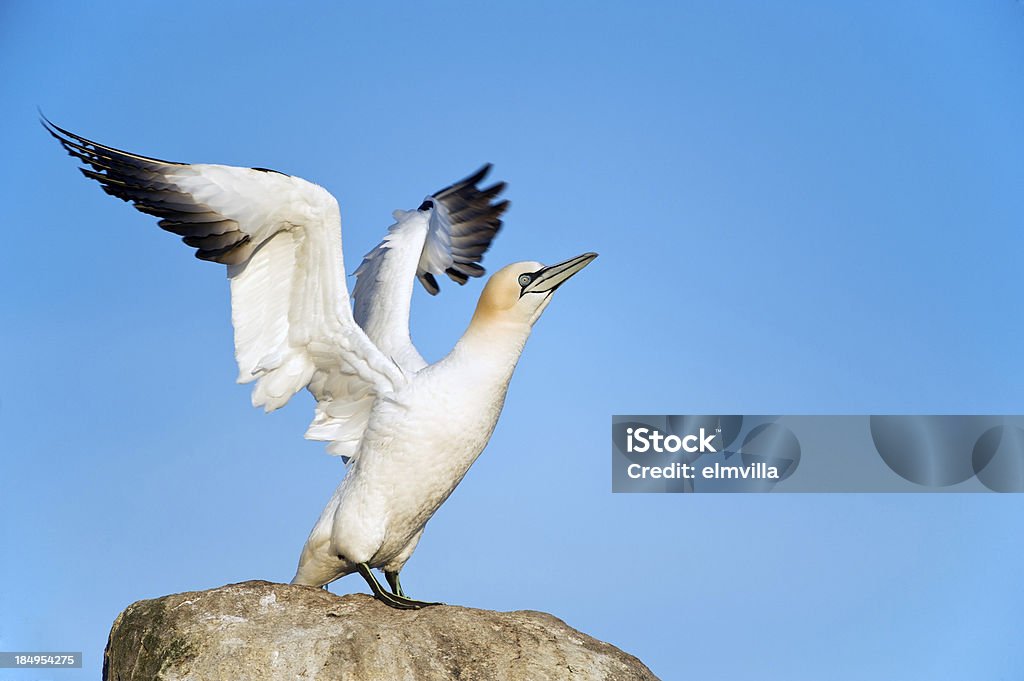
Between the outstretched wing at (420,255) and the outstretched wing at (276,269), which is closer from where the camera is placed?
the outstretched wing at (276,269)

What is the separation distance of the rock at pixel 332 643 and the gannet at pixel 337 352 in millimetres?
519

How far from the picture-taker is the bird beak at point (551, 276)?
26.6 feet

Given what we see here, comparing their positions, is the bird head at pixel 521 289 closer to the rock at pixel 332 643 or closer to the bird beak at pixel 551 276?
the bird beak at pixel 551 276

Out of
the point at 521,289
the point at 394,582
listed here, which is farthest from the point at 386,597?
the point at 521,289

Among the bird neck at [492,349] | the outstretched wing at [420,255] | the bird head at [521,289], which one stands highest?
the outstretched wing at [420,255]

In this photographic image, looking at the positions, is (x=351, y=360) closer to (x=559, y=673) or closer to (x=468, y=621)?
(x=468, y=621)

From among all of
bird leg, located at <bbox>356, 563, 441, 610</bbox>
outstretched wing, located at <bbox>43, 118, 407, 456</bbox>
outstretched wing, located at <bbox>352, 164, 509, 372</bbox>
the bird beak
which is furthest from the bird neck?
bird leg, located at <bbox>356, 563, 441, 610</bbox>

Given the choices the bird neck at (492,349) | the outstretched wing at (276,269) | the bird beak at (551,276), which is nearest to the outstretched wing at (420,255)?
the outstretched wing at (276,269)

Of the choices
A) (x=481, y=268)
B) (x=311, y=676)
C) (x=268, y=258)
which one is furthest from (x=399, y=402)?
(x=481, y=268)

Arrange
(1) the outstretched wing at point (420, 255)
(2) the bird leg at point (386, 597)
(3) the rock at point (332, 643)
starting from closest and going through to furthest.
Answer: (3) the rock at point (332, 643)
(2) the bird leg at point (386, 597)
(1) the outstretched wing at point (420, 255)

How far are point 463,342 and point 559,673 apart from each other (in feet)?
7.98

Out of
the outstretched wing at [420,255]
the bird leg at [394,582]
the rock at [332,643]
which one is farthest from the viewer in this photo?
the outstretched wing at [420,255]

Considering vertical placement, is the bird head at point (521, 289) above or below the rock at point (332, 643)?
above

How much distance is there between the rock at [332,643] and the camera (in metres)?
7.19
